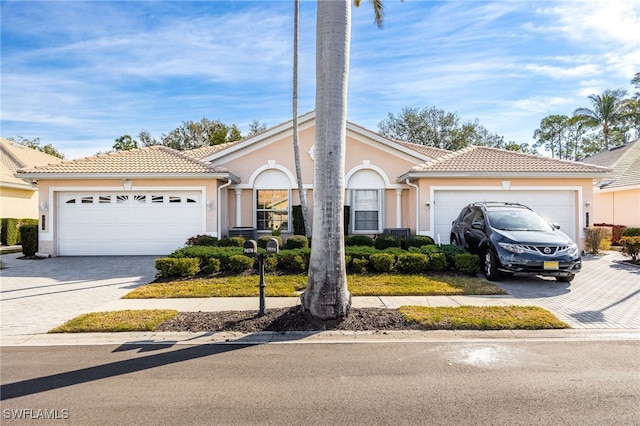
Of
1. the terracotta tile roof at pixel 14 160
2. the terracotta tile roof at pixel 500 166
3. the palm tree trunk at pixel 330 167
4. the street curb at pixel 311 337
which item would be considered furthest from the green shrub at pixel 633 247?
the terracotta tile roof at pixel 14 160

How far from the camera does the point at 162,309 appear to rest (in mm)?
7375

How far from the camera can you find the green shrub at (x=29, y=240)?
14.2 metres

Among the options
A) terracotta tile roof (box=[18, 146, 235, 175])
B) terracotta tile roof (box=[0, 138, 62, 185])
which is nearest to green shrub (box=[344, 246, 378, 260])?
terracotta tile roof (box=[18, 146, 235, 175])

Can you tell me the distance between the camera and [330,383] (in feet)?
14.5

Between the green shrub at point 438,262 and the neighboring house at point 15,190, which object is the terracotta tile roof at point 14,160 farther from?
the green shrub at point 438,262

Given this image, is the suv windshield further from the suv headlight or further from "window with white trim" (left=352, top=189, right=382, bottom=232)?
"window with white trim" (left=352, top=189, right=382, bottom=232)

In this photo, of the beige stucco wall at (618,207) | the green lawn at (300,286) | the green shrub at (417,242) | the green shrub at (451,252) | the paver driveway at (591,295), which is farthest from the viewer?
the beige stucco wall at (618,207)

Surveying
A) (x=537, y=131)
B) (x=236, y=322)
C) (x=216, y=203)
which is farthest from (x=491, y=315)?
(x=537, y=131)

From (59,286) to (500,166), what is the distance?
1479 centimetres

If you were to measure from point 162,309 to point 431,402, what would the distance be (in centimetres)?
534

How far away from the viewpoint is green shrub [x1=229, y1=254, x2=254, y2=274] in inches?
405

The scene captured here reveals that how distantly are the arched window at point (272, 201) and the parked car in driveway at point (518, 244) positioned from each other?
7.52 metres

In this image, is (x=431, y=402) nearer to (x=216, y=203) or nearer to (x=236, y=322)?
(x=236, y=322)

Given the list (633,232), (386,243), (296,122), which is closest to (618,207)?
(633,232)
